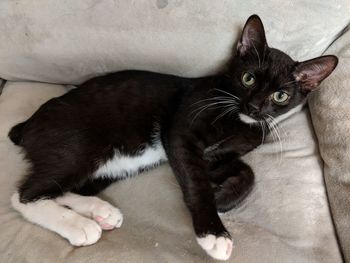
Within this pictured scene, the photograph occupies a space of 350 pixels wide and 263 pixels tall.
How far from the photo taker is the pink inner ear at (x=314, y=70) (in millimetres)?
1219

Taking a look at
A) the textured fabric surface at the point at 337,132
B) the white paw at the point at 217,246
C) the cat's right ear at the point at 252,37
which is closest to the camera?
the white paw at the point at 217,246

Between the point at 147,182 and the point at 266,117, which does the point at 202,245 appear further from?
the point at 266,117

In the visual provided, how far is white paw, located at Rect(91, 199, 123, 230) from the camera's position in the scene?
118 cm

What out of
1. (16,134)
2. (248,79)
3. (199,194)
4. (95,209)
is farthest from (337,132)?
(16,134)

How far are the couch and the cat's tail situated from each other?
0.04m

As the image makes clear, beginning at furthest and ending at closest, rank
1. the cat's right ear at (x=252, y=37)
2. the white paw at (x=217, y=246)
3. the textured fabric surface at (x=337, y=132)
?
the cat's right ear at (x=252, y=37) < the textured fabric surface at (x=337, y=132) < the white paw at (x=217, y=246)

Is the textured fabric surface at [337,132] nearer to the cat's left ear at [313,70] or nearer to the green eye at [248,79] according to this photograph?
the cat's left ear at [313,70]

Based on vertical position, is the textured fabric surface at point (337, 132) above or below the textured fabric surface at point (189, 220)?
above

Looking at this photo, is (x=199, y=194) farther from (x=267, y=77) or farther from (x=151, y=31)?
(x=151, y=31)

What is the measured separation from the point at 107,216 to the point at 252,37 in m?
0.78

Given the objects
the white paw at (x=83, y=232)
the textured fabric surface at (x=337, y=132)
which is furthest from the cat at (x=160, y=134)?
the textured fabric surface at (x=337, y=132)

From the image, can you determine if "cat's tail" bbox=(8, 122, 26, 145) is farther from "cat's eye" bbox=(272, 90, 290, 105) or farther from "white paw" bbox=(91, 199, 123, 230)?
"cat's eye" bbox=(272, 90, 290, 105)

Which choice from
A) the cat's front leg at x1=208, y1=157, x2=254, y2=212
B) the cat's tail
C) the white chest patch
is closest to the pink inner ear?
the cat's front leg at x1=208, y1=157, x2=254, y2=212

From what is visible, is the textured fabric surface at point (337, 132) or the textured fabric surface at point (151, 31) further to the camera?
the textured fabric surface at point (151, 31)
